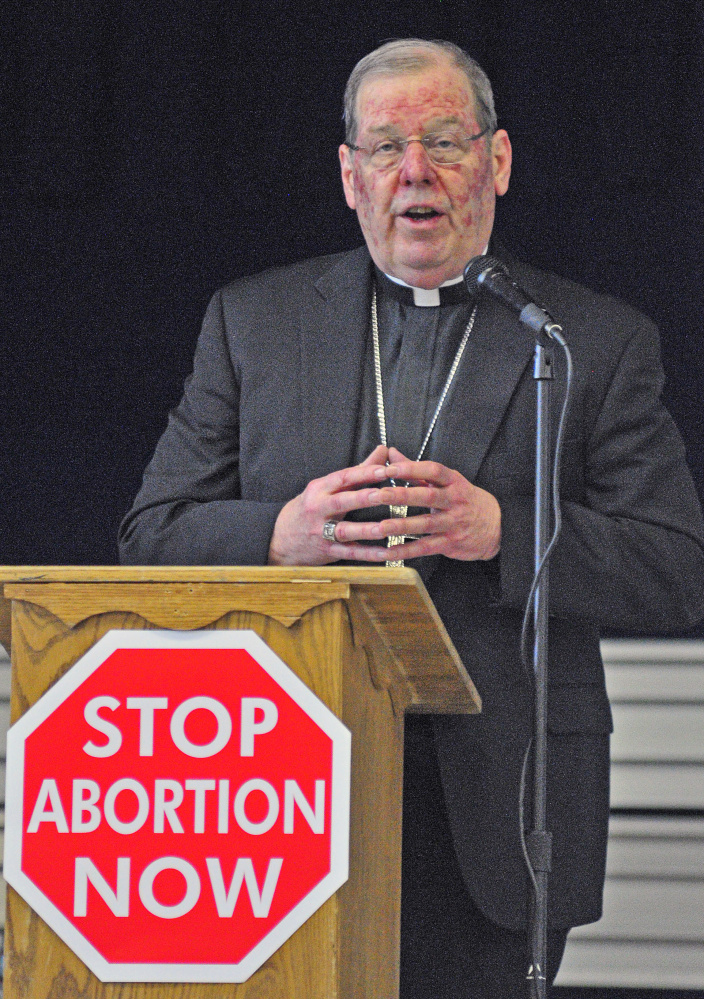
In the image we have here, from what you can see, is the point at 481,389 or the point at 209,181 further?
the point at 209,181

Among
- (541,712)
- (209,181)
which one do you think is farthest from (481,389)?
(209,181)

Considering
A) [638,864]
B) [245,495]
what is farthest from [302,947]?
[638,864]

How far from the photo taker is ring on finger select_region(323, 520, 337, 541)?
1.83 meters

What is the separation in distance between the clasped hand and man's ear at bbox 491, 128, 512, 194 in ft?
2.42

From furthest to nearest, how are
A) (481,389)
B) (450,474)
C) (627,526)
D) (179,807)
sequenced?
(481,389), (627,526), (450,474), (179,807)

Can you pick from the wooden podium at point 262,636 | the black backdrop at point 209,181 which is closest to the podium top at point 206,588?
the wooden podium at point 262,636

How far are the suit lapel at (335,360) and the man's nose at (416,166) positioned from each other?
0.20 m

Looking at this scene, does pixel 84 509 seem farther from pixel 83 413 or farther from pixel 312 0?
pixel 312 0

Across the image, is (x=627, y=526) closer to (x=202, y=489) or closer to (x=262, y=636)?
(x=202, y=489)

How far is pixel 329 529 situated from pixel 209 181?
1635 millimetres

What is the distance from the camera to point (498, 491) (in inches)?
85.1

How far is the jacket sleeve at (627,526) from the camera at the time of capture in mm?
2025

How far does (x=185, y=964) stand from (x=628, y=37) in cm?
242

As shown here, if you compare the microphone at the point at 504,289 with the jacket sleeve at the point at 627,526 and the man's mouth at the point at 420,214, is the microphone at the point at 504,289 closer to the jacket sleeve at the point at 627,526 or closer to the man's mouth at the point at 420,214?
the jacket sleeve at the point at 627,526
